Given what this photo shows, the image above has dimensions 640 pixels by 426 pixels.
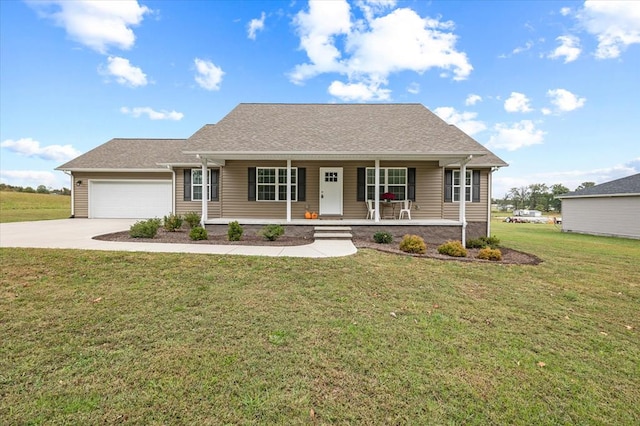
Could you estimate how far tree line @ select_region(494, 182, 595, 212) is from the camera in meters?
58.2

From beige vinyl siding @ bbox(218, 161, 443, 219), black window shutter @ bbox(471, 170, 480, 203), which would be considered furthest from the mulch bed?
black window shutter @ bbox(471, 170, 480, 203)

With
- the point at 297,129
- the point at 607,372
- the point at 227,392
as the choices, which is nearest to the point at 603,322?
the point at 607,372

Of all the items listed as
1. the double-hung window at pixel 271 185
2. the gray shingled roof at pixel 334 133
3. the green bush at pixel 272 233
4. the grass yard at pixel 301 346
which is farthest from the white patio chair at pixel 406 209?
the grass yard at pixel 301 346

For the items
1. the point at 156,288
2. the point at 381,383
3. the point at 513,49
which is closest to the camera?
the point at 381,383

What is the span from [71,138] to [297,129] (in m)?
16.3

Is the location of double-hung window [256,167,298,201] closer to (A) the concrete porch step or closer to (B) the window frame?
(A) the concrete porch step

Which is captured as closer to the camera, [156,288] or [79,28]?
[156,288]

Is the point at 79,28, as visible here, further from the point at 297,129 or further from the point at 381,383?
the point at 381,383

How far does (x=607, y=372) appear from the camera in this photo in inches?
113

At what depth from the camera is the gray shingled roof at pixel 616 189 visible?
55.2ft

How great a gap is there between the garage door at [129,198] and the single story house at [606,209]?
85.1 ft

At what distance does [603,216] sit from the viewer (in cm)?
1800

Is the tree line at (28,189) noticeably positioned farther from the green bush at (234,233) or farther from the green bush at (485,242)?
the green bush at (485,242)

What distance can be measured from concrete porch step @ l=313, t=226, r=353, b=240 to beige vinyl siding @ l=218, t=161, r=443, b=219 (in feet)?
6.99
